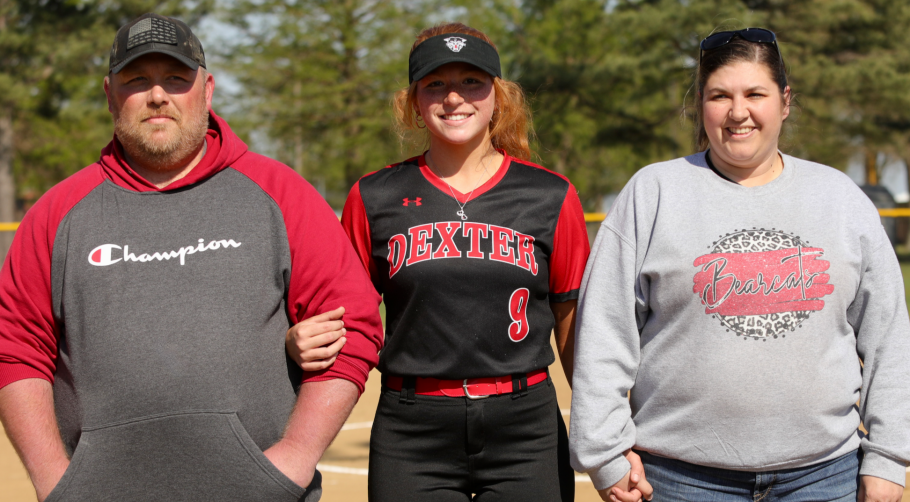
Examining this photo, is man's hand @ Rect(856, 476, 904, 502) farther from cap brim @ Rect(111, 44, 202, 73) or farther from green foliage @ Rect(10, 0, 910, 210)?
green foliage @ Rect(10, 0, 910, 210)

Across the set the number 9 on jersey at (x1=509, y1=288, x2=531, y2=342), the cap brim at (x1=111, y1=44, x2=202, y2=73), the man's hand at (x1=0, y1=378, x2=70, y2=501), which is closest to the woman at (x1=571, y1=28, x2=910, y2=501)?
the number 9 on jersey at (x1=509, y1=288, x2=531, y2=342)

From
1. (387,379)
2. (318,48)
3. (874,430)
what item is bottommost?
(874,430)

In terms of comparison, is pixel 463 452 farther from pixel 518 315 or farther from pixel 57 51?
pixel 57 51

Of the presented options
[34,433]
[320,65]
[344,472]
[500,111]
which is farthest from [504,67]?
[34,433]

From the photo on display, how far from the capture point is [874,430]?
235 centimetres

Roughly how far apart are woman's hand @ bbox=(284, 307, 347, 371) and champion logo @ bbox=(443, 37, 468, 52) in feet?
3.27

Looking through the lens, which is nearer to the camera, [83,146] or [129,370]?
[129,370]

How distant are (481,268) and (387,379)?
20.1 inches

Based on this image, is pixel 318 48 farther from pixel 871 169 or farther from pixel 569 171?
pixel 871 169

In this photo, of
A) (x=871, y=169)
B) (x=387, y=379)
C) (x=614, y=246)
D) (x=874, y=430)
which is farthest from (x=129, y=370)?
(x=871, y=169)

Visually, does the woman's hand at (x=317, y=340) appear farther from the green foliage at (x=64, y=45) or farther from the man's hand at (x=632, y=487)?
the green foliage at (x=64, y=45)

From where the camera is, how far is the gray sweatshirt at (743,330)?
7.51 feet

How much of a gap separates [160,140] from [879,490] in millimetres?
2342

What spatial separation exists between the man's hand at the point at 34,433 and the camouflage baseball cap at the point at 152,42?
38.4 inches
